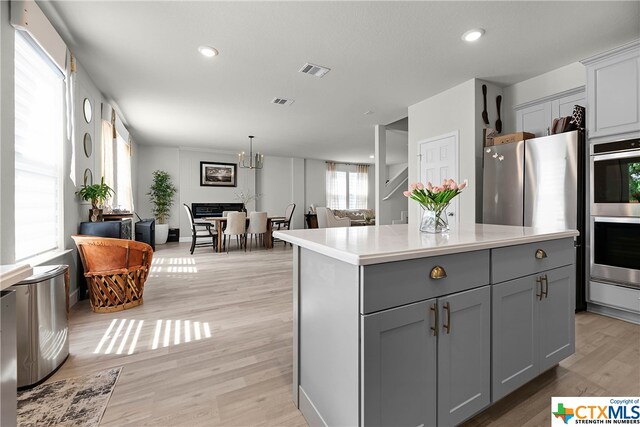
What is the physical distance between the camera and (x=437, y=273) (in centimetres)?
111

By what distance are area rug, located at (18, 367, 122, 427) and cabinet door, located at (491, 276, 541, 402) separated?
1.93 m

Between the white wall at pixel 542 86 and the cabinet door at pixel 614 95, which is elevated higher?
the white wall at pixel 542 86

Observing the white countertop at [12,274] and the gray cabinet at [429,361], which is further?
the gray cabinet at [429,361]

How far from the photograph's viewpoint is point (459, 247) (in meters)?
1.16

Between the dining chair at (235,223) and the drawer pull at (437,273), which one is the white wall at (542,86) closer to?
the drawer pull at (437,273)

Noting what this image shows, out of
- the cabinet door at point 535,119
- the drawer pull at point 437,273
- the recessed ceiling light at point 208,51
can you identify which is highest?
the recessed ceiling light at point 208,51

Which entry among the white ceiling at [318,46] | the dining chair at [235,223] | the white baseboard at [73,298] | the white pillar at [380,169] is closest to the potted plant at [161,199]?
the dining chair at [235,223]

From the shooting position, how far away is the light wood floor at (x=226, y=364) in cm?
143

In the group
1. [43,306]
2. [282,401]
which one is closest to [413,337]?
[282,401]

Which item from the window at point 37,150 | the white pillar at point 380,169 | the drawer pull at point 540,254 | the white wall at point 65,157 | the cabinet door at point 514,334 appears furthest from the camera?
the white pillar at point 380,169

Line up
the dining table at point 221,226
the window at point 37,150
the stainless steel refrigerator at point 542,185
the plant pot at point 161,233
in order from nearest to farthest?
the window at point 37,150 → the stainless steel refrigerator at point 542,185 → the dining table at point 221,226 → the plant pot at point 161,233

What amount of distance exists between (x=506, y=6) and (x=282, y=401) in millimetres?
3284

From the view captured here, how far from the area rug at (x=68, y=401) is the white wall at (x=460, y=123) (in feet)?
13.2

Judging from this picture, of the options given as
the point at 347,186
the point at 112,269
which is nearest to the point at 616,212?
the point at 112,269
